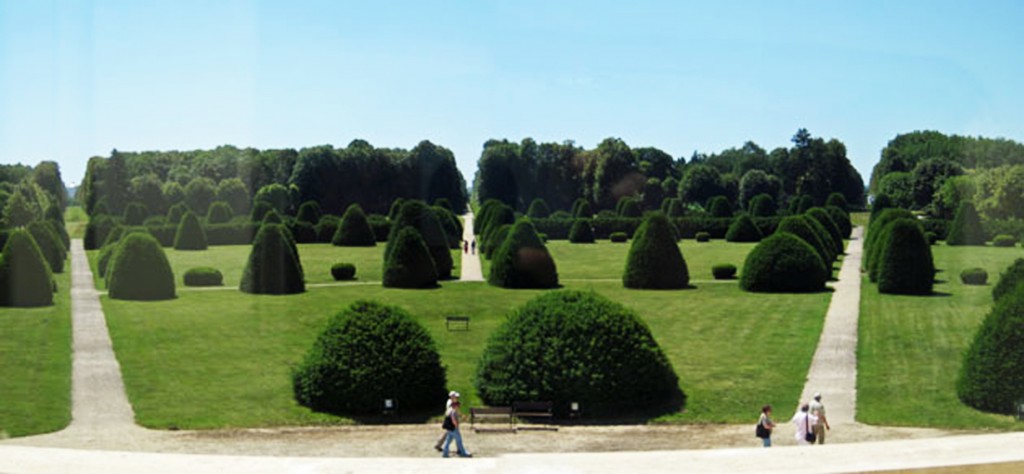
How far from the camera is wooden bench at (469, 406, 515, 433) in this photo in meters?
17.2

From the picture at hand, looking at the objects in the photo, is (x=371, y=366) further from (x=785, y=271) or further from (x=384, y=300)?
(x=785, y=271)

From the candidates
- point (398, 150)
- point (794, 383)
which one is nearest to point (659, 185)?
point (398, 150)

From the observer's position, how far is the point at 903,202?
217 feet

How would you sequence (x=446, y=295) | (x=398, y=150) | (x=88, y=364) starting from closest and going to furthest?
(x=88, y=364) < (x=446, y=295) < (x=398, y=150)

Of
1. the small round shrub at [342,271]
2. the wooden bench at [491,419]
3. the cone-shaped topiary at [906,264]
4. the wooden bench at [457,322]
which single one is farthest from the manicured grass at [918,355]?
the small round shrub at [342,271]

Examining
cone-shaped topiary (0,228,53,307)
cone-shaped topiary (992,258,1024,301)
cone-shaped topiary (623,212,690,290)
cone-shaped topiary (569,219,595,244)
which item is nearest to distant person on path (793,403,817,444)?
cone-shaped topiary (992,258,1024,301)

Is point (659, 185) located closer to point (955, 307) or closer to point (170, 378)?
point (955, 307)

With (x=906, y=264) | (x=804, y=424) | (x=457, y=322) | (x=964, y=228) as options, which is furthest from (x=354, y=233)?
(x=804, y=424)

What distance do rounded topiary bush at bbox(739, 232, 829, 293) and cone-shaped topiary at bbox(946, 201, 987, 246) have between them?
2284 centimetres

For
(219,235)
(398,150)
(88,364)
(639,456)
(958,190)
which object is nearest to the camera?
(639,456)

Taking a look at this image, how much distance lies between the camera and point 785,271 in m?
36.6

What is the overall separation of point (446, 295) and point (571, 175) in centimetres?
5732

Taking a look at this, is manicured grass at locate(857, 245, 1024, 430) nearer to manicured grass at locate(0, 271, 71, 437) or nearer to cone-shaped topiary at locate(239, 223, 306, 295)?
manicured grass at locate(0, 271, 71, 437)

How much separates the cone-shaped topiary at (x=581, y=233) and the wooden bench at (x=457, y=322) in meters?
40.2
